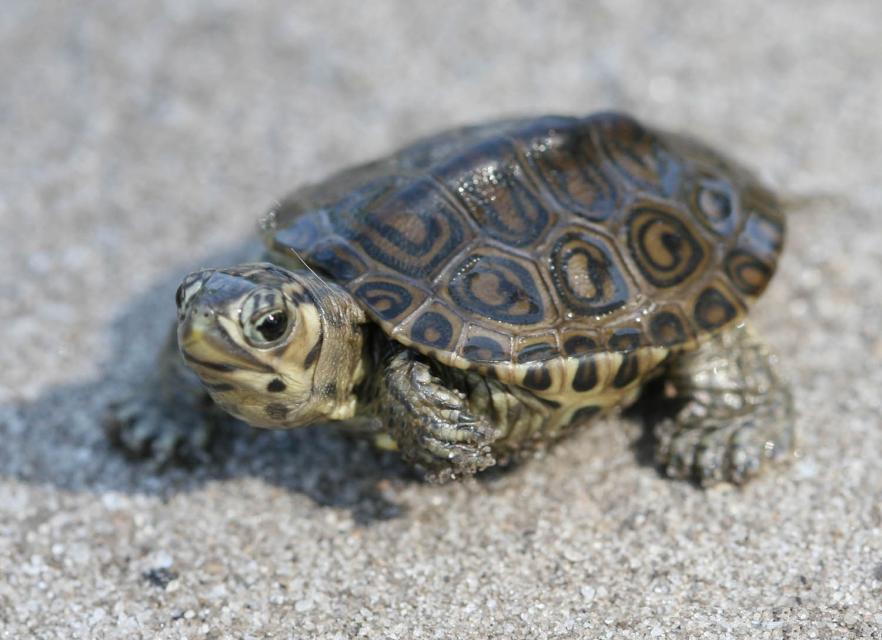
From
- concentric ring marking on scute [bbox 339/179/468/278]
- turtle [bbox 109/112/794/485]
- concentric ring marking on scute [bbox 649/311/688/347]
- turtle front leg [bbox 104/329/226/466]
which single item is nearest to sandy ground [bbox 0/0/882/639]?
turtle front leg [bbox 104/329/226/466]

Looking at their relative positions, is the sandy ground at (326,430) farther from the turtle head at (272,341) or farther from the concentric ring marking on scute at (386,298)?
the concentric ring marking on scute at (386,298)

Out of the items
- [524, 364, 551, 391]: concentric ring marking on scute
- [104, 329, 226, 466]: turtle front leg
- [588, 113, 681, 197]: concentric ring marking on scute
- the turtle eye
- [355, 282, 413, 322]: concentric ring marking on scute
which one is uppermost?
[588, 113, 681, 197]: concentric ring marking on scute

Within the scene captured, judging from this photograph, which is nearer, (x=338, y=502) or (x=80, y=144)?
(x=338, y=502)

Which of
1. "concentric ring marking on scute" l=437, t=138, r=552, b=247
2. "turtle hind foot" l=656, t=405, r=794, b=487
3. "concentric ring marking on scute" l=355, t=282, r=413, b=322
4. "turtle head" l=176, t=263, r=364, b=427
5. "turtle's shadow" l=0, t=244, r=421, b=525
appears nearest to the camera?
"turtle head" l=176, t=263, r=364, b=427

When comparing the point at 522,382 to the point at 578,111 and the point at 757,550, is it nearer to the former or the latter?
the point at 757,550

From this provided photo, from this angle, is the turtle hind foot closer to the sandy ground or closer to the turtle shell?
the sandy ground

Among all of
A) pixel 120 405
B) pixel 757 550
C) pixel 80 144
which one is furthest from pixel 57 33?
Result: pixel 757 550

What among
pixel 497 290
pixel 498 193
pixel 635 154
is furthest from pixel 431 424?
pixel 635 154
